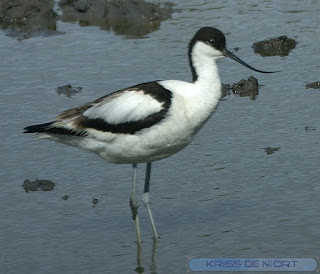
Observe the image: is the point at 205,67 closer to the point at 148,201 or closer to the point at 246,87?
the point at 148,201

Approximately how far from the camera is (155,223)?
351 inches

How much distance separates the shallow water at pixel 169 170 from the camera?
8359mm

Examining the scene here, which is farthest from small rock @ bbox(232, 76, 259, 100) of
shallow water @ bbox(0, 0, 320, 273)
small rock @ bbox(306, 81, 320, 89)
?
small rock @ bbox(306, 81, 320, 89)

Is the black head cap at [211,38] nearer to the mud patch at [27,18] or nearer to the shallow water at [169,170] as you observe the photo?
the shallow water at [169,170]

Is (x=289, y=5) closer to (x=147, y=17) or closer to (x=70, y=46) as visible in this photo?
(x=147, y=17)

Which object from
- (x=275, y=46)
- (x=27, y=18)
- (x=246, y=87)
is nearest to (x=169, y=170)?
(x=246, y=87)

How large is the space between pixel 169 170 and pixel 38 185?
4.13ft

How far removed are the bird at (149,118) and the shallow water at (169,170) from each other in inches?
18.3

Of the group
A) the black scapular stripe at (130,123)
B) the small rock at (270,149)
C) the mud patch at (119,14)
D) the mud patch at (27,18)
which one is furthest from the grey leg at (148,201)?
the mud patch at (27,18)

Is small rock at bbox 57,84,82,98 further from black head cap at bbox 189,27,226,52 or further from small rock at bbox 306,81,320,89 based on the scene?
black head cap at bbox 189,27,226,52

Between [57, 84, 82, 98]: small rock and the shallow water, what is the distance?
0.11 meters

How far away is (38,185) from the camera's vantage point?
9.65 m

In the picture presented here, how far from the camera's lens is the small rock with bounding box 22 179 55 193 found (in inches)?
379

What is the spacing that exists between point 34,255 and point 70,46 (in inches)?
241
